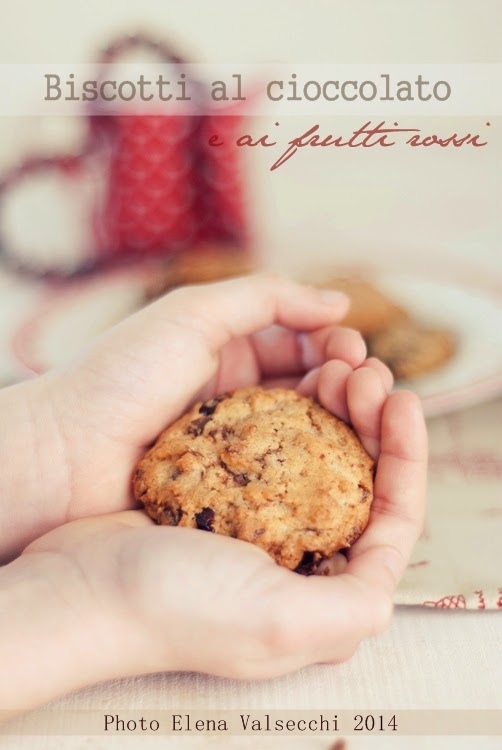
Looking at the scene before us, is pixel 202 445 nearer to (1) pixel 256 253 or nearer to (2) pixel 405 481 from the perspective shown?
(2) pixel 405 481

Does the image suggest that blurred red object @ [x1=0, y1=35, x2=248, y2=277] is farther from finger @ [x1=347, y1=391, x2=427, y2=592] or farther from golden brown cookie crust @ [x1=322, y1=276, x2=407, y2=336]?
finger @ [x1=347, y1=391, x2=427, y2=592]

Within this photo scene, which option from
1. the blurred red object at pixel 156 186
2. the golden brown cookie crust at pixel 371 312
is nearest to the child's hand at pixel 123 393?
the golden brown cookie crust at pixel 371 312

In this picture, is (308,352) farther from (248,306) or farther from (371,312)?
(371,312)

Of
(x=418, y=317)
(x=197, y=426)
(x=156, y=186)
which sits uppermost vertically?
(x=156, y=186)

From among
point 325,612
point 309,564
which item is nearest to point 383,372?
point 309,564

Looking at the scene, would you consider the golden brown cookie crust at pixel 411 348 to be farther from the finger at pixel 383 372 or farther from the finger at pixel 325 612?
the finger at pixel 325 612

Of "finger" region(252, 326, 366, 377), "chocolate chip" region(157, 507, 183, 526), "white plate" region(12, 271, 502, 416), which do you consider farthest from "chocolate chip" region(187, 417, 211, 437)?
"white plate" region(12, 271, 502, 416)

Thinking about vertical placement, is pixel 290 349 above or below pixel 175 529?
above
